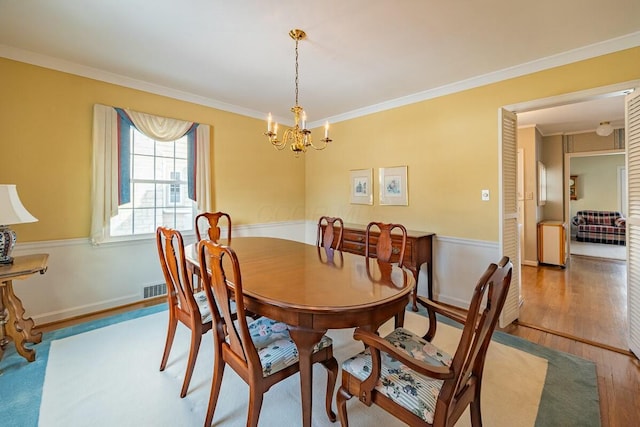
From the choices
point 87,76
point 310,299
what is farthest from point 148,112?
point 310,299

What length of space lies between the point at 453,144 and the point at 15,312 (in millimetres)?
4380

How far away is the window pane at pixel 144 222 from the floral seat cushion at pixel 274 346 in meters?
2.39

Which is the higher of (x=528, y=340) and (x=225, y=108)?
(x=225, y=108)

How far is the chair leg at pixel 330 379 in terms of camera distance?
152 cm

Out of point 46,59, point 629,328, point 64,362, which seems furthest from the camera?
point 46,59

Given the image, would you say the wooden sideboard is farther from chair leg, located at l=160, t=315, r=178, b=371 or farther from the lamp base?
the lamp base

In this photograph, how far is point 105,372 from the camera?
201 centimetres

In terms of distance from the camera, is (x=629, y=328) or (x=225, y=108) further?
(x=225, y=108)

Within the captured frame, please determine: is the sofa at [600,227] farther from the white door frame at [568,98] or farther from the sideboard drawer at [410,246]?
the sideboard drawer at [410,246]

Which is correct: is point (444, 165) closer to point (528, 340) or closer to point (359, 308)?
point (528, 340)

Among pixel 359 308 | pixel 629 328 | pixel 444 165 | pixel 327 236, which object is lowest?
pixel 629 328

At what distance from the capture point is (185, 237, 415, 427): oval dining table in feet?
4.23

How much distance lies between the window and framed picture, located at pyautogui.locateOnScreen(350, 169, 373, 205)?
90.8 inches

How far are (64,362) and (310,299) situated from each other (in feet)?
7.04
